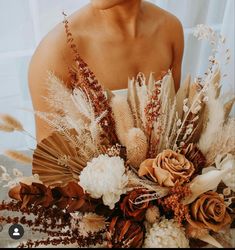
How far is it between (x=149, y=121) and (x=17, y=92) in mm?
430

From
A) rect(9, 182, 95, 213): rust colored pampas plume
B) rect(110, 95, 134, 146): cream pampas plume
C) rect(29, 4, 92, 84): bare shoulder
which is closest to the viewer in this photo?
rect(9, 182, 95, 213): rust colored pampas plume

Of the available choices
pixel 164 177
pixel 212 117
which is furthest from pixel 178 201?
pixel 212 117

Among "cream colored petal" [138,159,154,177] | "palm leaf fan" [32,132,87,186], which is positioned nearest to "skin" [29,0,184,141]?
"palm leaf fan" [32,132,87,186]

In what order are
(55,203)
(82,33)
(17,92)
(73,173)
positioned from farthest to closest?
(17,92) → (82,33) → (73,173) → (55,203)

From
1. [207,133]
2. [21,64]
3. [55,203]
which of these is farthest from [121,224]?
[21,64]

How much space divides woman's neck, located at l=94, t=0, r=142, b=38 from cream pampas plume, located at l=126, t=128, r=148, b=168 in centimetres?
31

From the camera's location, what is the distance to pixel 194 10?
1084 millimetres

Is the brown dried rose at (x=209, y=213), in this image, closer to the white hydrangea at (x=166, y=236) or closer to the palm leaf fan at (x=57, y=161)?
the white hydrangea at (x=166, y=236)

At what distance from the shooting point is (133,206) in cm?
74

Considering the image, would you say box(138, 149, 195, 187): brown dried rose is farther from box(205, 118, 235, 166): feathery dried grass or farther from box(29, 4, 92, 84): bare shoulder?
box(29, 4, 92, 84): bare shoulder

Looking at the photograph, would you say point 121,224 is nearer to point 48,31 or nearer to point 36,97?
point 36,97

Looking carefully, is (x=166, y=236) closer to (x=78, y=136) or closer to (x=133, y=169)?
(x=133, y=169)

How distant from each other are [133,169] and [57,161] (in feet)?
0.52

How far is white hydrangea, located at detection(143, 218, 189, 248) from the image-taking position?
0.72 m
